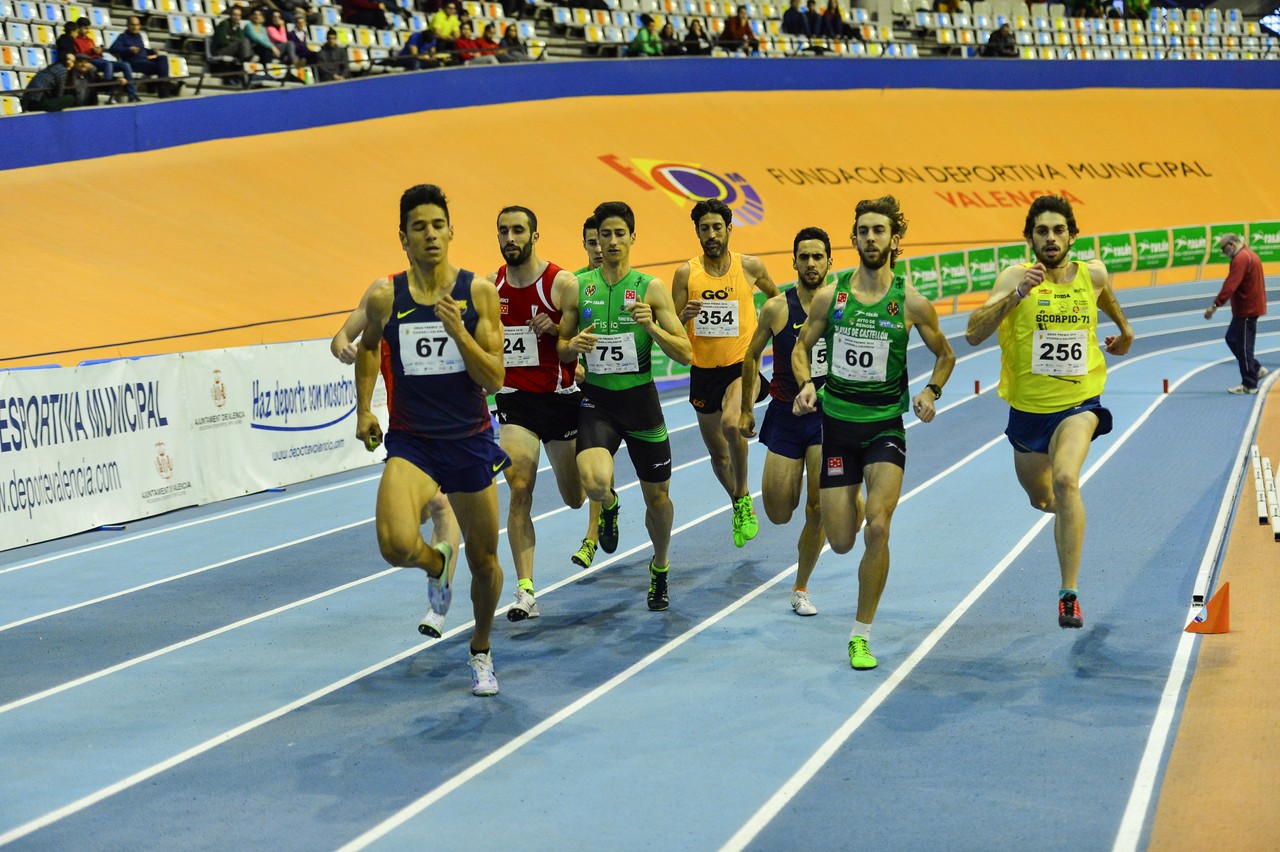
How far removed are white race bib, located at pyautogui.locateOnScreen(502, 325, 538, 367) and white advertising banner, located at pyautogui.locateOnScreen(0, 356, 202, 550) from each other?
469 centimetres

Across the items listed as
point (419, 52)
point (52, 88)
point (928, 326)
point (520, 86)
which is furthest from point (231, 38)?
point (928, 326)

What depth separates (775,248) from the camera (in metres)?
27.7

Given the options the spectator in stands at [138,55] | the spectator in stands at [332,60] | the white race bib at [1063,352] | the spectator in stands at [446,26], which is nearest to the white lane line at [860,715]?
the white race bib at [1063,352]

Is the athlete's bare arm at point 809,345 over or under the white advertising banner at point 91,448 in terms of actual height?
over

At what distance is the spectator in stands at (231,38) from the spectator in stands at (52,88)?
2.67m

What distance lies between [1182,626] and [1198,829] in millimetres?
2802

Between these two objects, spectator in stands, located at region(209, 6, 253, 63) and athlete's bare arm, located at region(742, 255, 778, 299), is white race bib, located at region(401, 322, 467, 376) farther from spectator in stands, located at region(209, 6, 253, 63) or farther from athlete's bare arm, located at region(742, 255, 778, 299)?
spectator in stands, located at region(209, 6, 253, 63)

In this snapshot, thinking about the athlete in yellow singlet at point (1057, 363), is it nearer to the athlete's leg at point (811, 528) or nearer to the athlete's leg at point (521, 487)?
the athlete's leg at point (811, 528)

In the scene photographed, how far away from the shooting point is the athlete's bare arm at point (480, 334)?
19.8 feet

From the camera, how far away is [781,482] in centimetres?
813

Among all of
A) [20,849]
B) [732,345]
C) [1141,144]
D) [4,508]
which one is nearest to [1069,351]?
[732,345]

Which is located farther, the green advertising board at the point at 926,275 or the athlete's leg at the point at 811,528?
the green advertising board at the point at 926,275

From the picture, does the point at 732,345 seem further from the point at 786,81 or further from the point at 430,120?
the point at 786,81

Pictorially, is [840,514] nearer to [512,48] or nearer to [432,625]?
[432,625]
